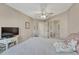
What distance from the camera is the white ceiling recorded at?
79.4 inches

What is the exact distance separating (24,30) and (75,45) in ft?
2.69

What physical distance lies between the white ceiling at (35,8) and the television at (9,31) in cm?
32

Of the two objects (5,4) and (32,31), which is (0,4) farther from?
(32,31)

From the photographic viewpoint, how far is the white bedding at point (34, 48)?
198 centimetres

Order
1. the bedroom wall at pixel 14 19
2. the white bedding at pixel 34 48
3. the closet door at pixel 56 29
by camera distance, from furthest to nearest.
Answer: the closet door at pixel 56 29
the bedroom wall at pixel 14 19
the white bedding at pixel 34 48

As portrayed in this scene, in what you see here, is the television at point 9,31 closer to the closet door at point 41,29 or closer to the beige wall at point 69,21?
the closet door at point 41,29

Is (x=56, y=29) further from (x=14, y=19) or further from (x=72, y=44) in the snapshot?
(x=14, y=19)

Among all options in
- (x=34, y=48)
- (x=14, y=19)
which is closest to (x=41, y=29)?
(x=34, y=48)

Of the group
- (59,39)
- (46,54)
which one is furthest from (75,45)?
(46,54)

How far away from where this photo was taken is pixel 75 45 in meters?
2.02

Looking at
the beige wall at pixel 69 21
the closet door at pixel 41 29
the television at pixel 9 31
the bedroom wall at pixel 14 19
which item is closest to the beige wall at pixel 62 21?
the beige wall at pixel 69 21

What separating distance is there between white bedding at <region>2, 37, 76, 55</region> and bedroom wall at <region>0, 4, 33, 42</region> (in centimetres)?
13

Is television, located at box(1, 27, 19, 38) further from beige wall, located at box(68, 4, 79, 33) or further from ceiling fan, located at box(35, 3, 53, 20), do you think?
beige wall, located at box(68, 4, 79, 33)

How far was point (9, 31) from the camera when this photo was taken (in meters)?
2.14
